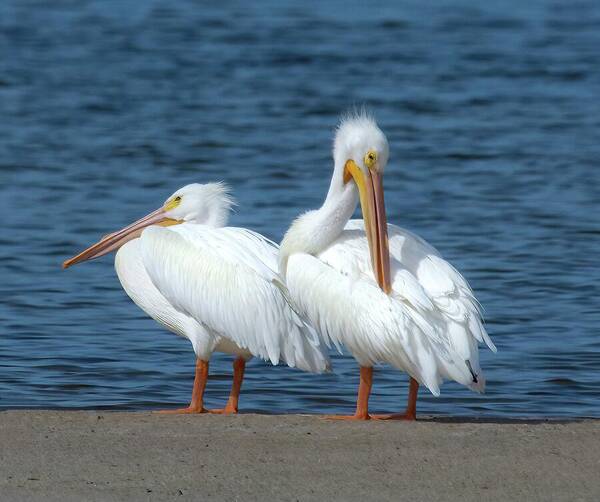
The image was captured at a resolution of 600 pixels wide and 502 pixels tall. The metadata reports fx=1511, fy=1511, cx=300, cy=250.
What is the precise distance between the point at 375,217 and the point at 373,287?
1.26 feet

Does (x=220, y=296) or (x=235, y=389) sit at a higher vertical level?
(x=220, y=296)

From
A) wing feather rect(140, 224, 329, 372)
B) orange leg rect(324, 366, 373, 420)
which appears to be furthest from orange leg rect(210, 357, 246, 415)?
orange leg rect(324, 366, 373, 420)

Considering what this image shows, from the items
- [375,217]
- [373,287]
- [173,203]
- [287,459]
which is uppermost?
[375,217]

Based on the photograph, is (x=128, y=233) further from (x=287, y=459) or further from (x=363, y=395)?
(x=287, y=459)

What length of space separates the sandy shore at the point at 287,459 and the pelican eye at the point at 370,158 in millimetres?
1127

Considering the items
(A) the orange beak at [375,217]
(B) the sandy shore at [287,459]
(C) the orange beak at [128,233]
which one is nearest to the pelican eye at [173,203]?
(C) the orange beak at [128,233]

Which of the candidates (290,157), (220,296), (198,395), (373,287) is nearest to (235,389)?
(198,395)

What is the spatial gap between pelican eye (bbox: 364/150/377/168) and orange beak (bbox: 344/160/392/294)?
0.11 ft

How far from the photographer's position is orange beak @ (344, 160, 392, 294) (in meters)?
5.89

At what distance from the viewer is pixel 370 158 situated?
642 centimetres

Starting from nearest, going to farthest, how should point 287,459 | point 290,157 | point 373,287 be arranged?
point 287,459, point 373,287, point 290,157

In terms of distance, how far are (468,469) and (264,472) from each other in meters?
0.70

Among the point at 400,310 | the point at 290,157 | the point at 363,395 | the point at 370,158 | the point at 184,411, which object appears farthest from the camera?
the point at 290,157

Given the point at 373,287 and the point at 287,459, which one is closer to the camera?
the point at 287,459
